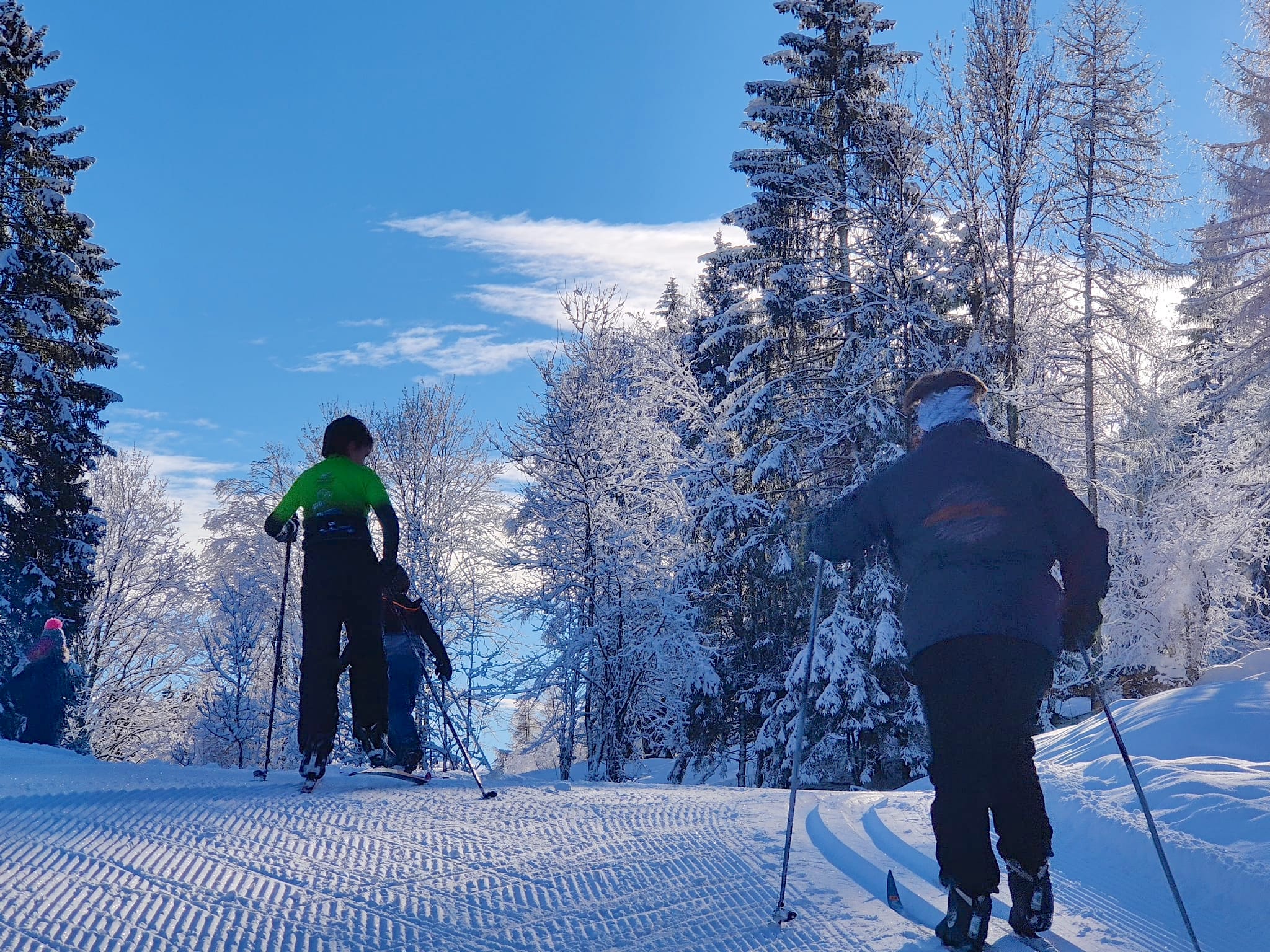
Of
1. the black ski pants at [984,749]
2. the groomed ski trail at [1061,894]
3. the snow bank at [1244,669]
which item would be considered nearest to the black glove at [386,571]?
the groomed ski trail at [1061,894]

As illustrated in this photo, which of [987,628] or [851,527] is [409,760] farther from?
[987,628]

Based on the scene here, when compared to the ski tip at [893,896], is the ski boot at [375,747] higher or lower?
higher

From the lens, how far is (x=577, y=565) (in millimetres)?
16438

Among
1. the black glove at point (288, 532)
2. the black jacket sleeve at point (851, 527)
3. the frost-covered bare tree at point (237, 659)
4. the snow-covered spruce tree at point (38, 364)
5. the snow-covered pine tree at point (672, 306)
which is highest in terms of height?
the snow-covered pine tree at point (672, 306)

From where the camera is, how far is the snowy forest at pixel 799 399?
15.1 meters

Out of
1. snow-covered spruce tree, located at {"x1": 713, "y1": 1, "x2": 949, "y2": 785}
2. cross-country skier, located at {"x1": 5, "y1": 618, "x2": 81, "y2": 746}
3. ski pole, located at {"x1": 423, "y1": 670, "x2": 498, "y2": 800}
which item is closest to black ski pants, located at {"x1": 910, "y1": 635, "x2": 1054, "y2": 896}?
ski pole, located at {"x1": 423, "y1": 670, "x2": 498, "y2": 800}

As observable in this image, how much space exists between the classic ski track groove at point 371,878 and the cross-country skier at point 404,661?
2.14 m

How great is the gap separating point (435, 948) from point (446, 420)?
21495 millimetres

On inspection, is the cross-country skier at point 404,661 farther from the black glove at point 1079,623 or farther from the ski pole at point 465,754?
the black glove at point 1079,623

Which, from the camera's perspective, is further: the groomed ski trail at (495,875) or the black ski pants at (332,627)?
the black ski pants at (332,627)

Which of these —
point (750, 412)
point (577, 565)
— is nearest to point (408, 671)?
point (577, 565)

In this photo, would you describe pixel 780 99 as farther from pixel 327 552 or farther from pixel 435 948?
pixel 435 948

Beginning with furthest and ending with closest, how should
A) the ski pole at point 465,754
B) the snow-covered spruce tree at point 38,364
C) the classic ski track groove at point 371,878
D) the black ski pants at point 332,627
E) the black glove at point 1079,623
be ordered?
the snow-covered spruce tree at point 38,364
the ski pole at point 465,754
the black ski pants at point 332,627
the black glove at point 1079,623
the classic ski track groove at point 371,878

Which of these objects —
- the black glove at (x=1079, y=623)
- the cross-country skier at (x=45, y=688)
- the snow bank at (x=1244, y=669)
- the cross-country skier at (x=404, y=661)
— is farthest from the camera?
the snow bank at (x=1244, y=669)
